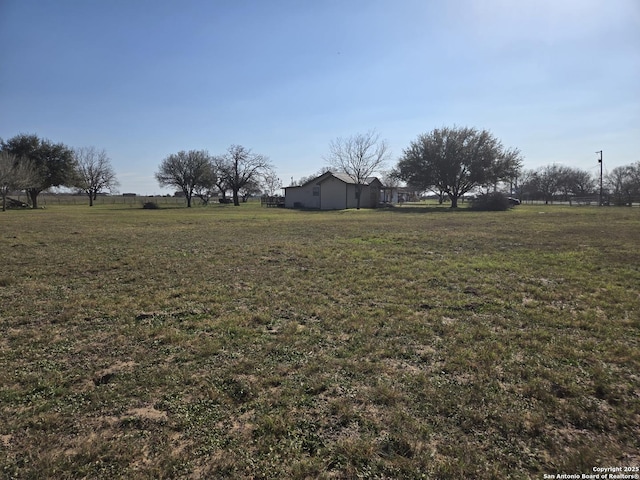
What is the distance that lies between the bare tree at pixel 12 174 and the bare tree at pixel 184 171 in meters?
18.6

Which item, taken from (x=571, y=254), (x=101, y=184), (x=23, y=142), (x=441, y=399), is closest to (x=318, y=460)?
(x=441, y=399)

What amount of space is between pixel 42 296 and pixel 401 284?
20.1ft

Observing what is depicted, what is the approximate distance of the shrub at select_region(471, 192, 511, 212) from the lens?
125 feet

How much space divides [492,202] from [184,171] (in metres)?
45.6

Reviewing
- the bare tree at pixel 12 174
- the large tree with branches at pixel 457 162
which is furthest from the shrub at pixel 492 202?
the bare tree at pixel 12 174

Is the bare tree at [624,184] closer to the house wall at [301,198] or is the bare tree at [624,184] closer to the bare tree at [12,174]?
the house wall at [301,198]

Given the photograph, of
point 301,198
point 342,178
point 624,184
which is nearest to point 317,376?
point 342,178

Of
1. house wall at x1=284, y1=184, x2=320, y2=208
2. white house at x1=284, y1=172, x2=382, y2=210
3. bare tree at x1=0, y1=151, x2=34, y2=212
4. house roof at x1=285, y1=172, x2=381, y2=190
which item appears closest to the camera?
bare tree at x1=0, y1=151, x2=34, y2=212

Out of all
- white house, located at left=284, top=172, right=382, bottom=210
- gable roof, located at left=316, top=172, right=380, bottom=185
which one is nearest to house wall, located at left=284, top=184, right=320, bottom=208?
white house, located at left=284, top=172, right=382, bottom=210

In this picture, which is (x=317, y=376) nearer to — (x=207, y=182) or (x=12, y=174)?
(x=12, y=174)

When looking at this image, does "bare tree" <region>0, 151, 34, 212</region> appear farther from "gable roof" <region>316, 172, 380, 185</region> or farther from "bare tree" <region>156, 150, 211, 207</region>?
"gable roof" <region>316, 172, 380, 185</region>

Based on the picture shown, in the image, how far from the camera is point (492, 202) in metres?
38.7

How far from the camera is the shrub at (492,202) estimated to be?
38250 mm

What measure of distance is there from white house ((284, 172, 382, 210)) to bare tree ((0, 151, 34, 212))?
29606mm
